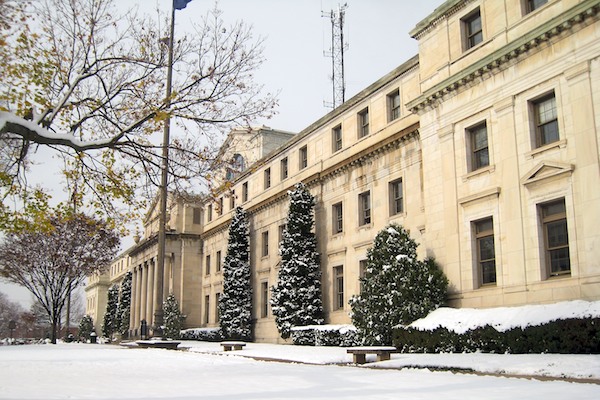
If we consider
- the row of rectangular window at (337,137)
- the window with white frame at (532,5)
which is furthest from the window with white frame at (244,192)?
the window with white frame at (532,5)

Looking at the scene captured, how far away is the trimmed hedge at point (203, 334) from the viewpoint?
4517cm

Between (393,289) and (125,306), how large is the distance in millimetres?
58946

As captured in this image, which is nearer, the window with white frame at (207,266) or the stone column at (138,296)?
the window with white frame at (207,266)

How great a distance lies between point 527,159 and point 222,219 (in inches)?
1387

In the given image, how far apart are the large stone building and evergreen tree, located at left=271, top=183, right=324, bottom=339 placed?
124 cm

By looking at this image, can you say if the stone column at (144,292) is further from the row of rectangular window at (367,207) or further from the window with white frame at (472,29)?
the window with white frame at (472,29)

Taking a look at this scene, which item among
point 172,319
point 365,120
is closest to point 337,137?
point 365,120

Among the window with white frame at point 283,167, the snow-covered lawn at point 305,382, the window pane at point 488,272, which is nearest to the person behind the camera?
the snow-covered lawn at point 305,382

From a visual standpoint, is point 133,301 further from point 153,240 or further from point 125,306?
point 153,240

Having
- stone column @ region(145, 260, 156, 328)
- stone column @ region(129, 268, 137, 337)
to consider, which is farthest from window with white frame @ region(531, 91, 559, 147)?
A: stone column @ region(129, 268, 137, 337)

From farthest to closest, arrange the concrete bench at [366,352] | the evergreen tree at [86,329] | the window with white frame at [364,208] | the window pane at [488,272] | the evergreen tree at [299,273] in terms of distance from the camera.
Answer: the evergreen tree at [86,329]
the evergreen tree at [299,273]
the window with white frame at [364,208]
the window pane at [488,272]
the concrete bench at [366,352]

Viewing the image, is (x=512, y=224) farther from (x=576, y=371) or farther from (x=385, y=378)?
(x=385, y=378)

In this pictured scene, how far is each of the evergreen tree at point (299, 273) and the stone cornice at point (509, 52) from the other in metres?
11.9

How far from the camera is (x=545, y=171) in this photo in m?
19.0
